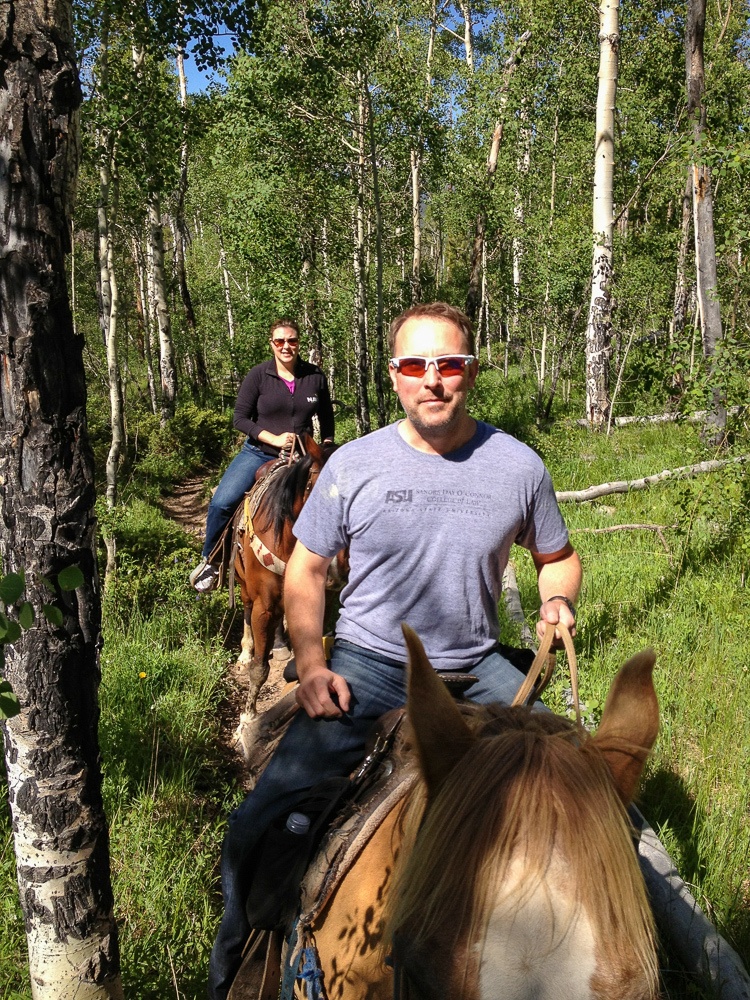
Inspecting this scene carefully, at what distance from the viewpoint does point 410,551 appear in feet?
7.69

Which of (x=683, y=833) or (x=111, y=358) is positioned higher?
(x=111, y=358)

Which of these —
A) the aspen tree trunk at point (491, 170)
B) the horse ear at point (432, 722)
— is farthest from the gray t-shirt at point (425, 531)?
the aspen tree trunk at point (491, 170)

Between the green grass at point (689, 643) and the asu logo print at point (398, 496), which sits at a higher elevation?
the asu logo print at point (398, 496)

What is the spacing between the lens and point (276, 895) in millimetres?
2002

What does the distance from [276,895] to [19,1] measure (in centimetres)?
240

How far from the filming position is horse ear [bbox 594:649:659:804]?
4.66 ft

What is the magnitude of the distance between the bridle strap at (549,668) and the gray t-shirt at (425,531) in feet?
1.05

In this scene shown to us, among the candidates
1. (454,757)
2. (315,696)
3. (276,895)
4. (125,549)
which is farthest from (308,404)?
(454,757)

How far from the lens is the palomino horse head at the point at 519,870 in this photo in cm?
116

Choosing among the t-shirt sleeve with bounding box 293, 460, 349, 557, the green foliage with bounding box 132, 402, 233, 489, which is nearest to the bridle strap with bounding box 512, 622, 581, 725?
the t-shirt sleeve with bounding box 293, 460, 349, 557

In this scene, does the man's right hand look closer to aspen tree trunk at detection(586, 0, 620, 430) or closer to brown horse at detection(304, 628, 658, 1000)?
brown horse at detection(304, 628, 658, 1000)

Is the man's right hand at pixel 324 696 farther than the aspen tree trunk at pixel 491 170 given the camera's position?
No

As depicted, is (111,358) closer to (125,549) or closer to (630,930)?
(125,549)

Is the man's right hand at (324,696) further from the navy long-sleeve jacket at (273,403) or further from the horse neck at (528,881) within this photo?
the navy long-sleeve jacket at (273,403)
